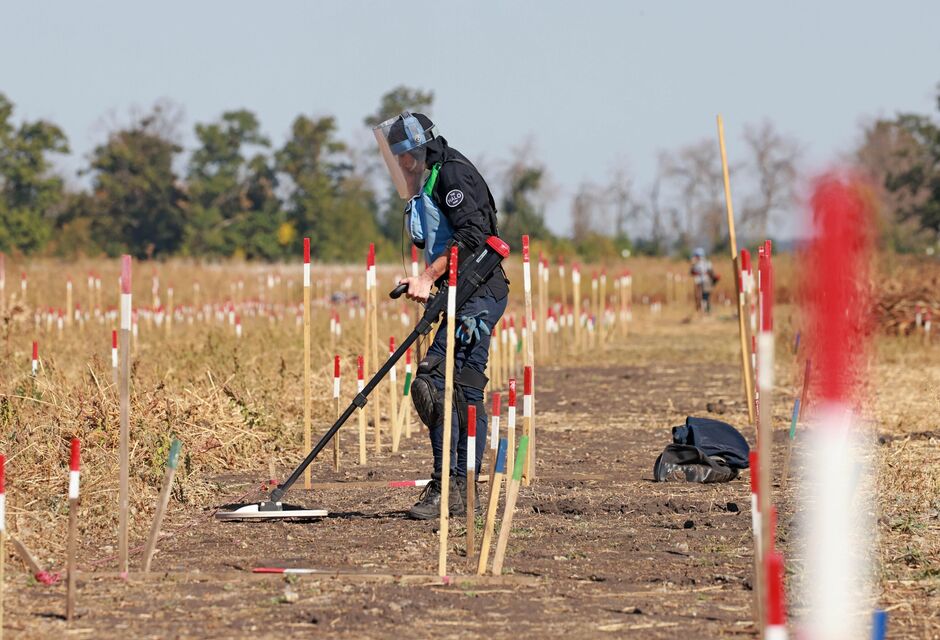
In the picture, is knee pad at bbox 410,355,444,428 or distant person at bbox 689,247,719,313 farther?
distant person at bbox 689,247,719,313

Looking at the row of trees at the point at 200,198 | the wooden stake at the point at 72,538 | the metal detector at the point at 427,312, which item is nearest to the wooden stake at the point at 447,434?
the metal detector at the point at 427,312

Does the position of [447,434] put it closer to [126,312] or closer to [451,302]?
[451,302]

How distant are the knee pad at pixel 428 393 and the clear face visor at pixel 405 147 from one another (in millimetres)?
964

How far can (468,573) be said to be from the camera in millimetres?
6355

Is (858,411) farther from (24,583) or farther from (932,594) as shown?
(24,583)

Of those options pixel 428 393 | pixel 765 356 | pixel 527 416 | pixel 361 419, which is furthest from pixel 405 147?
pixel 765 356

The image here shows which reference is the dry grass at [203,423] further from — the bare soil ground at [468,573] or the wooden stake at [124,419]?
the wooden stake at [124,419]

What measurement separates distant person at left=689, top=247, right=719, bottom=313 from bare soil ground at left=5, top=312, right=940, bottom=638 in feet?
83.9

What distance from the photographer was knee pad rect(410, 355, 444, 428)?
781 centimetres

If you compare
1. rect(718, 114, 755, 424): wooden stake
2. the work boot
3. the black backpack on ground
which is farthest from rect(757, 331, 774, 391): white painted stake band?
rect(718, 114, 755, 424): wooden stake

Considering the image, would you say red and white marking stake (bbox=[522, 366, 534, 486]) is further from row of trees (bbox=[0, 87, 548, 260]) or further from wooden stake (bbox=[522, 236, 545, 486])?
row of trees (bbox=[0, 87, 548, 260])

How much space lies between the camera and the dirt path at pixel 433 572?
5.52 metres

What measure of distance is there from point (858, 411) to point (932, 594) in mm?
6003

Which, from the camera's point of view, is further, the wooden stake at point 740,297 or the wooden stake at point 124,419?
the wooden stake at point 740,297
